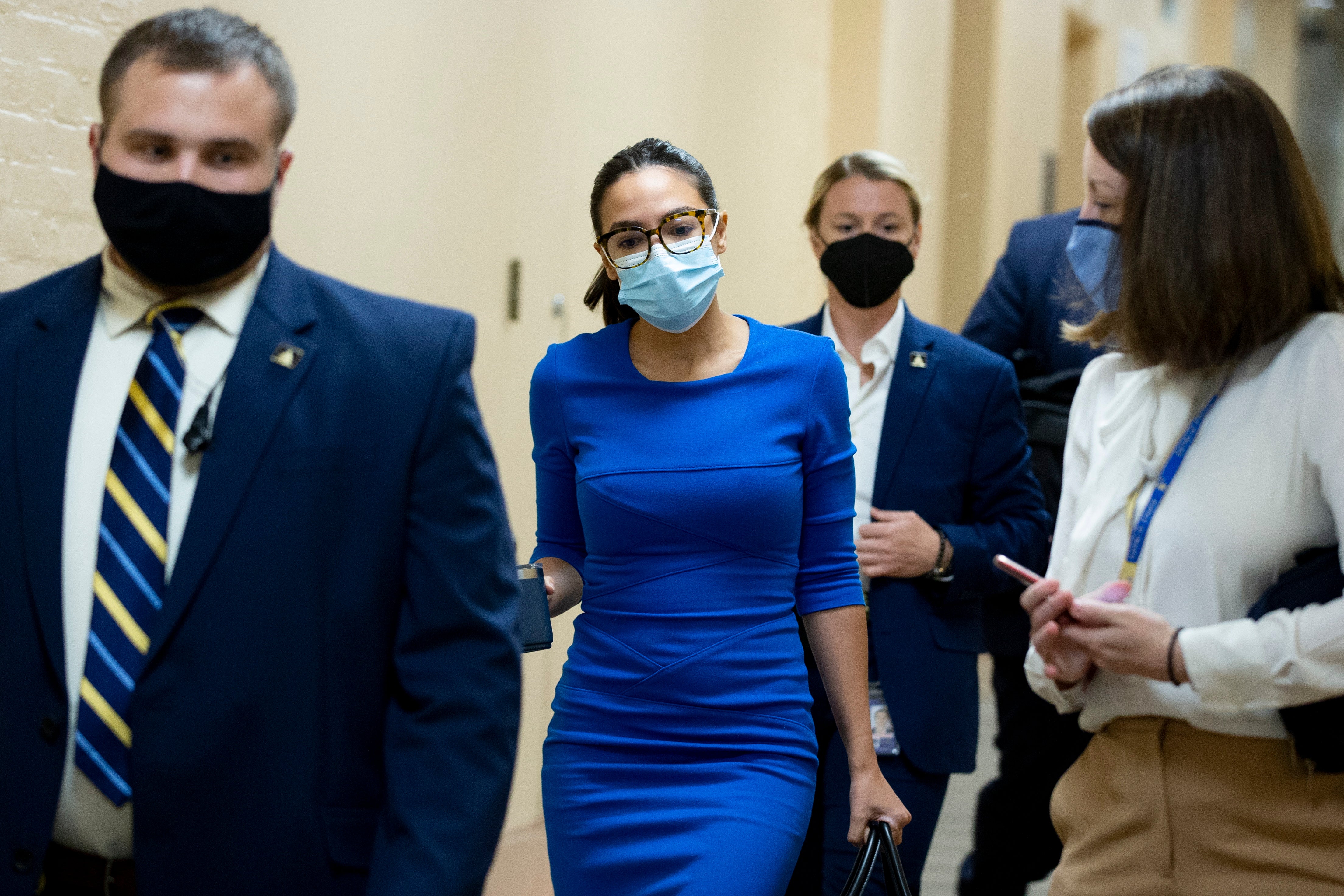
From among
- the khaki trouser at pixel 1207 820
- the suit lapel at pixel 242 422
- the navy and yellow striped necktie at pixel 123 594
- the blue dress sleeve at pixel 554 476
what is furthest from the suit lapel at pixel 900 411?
the navy and yellow striped necktie at pixel 123 594

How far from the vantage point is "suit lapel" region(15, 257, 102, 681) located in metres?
1.42

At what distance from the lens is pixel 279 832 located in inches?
57.5

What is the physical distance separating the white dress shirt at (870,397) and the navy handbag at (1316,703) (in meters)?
1.16

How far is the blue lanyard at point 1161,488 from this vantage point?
191 cm

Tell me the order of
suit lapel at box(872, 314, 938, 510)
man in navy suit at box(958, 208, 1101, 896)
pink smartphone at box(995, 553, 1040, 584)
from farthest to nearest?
1. man in navy suit at box(958, 208, 1101, 896)
2. suit lapel at box(872, 314, 938, 510)
3. pink smartphone at box(995, 553, 1040, 584)

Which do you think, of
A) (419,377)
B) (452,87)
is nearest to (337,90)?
(452,87)

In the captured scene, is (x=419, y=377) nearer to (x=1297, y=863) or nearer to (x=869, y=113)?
(x=1297, y=863)

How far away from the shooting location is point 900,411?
2883 millimetres

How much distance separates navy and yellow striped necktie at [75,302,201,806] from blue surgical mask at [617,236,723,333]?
105cm

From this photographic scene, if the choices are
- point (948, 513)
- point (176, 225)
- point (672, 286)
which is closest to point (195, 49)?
point (176, 225)

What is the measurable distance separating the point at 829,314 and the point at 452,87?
1503 mm

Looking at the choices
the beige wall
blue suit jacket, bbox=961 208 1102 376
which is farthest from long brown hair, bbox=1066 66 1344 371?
the beige wall

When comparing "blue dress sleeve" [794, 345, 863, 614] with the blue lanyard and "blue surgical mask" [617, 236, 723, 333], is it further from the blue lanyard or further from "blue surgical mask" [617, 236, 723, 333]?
the blue lanyard

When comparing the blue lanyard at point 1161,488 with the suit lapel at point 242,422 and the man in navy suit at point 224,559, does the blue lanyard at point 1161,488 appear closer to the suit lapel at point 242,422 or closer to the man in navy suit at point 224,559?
the man in navy suit at point 224,559
